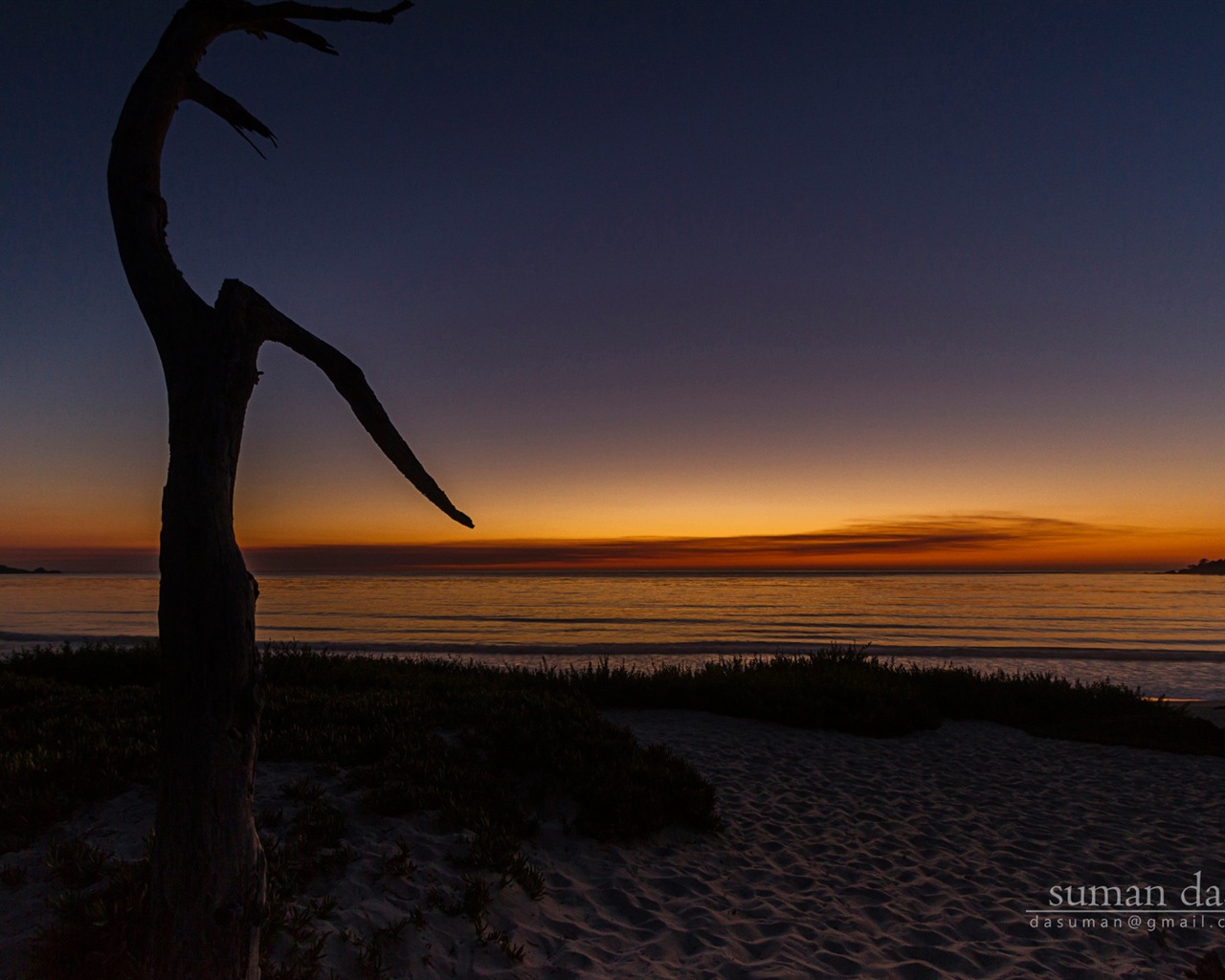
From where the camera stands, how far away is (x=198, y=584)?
10.9ft

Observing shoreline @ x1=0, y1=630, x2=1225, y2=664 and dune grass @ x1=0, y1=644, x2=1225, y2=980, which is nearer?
dune grass @ x1=0, y1=644, x2=1225, y2=980

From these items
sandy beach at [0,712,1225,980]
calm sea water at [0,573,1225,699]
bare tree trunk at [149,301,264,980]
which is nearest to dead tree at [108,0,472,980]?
bare tree trunk at [149,301,264,980]

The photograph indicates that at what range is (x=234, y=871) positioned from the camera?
3.39 m

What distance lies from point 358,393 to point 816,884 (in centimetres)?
694

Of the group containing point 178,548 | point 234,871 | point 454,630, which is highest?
point 178,548

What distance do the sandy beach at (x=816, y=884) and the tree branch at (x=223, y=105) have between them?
18.5 feet

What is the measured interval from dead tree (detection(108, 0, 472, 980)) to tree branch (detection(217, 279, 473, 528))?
10 cm

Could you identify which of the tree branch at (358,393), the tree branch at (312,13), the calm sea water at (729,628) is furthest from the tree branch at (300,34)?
the calm sea water at (729,628)

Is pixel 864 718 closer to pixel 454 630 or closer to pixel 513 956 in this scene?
pixel 513 956

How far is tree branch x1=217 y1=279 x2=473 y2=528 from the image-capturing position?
12.3 feet

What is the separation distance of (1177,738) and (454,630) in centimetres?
3266

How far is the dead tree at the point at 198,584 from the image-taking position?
131 inches

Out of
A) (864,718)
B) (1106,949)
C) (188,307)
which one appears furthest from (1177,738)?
(188,307)

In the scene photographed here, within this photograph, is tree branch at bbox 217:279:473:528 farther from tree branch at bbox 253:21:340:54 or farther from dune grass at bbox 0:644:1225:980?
dune grass at bbox 0:644:1225:980
